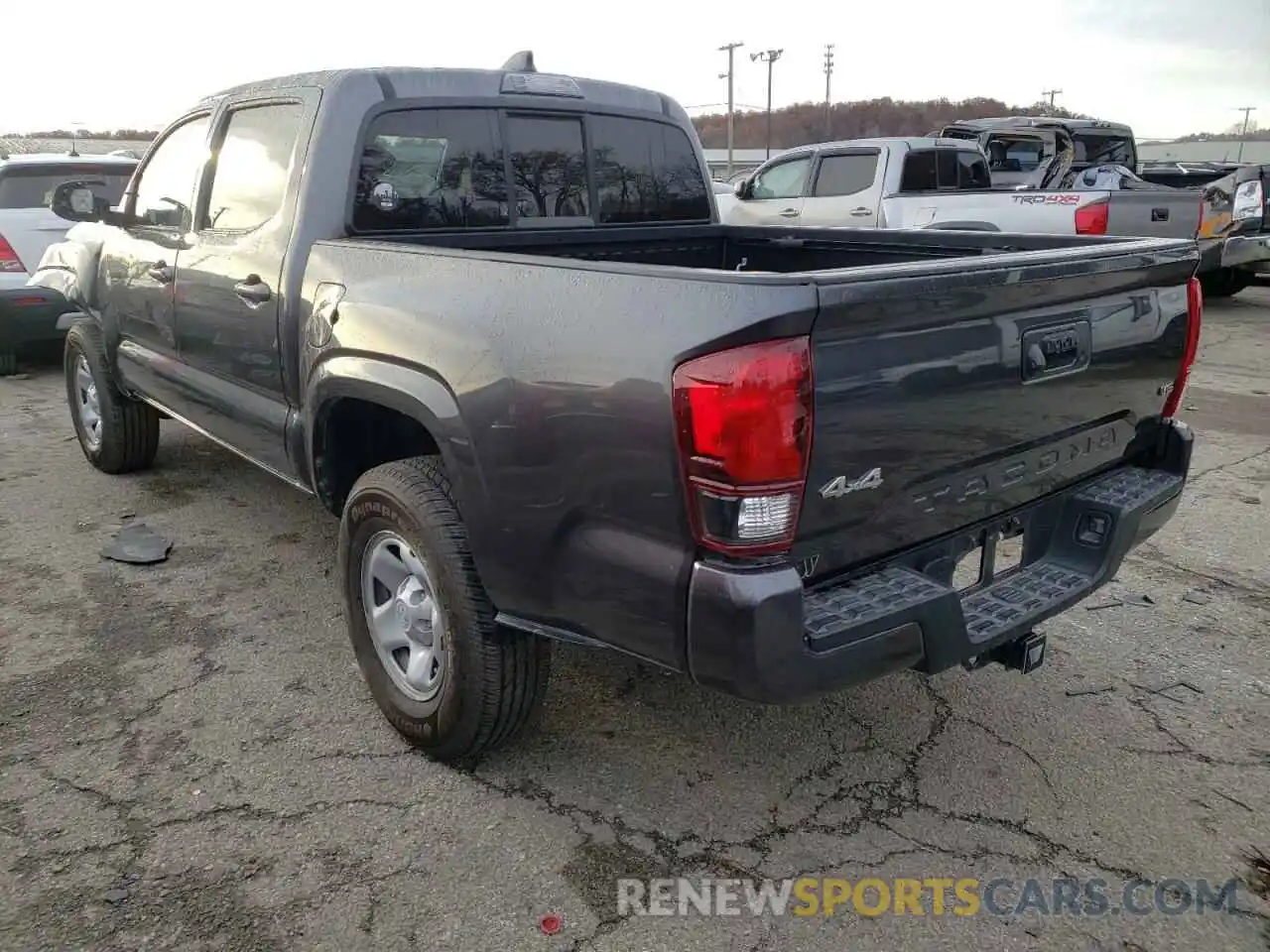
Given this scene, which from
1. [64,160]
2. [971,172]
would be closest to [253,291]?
[64,160]

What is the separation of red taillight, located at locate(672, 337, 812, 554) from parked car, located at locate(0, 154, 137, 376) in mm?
7509

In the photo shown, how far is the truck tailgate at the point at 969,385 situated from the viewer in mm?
2062

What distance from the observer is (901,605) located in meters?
2.19

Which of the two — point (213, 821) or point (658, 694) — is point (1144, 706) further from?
point (213, 821)

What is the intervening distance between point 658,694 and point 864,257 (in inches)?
71.6

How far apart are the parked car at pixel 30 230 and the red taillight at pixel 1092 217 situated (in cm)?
802

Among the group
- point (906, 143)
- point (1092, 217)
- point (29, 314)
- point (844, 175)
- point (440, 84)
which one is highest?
point (440, 84)

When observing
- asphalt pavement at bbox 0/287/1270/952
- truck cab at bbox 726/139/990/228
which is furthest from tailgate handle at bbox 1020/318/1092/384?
truck cab at bbox 726/139/990/228

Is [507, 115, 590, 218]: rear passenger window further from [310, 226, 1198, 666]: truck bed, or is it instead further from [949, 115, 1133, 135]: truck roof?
[949, 115, 1133, 135]: truck roof

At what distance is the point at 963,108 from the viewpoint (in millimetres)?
71312

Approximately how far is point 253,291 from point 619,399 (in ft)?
6.31

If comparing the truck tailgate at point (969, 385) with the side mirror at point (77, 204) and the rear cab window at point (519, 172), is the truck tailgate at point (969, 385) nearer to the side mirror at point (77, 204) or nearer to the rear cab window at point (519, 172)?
the rear cab window at point (519, 172)

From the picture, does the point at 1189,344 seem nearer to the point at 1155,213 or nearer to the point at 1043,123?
the point at 1155,213

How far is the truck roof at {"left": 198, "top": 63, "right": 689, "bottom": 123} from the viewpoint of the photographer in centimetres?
337
